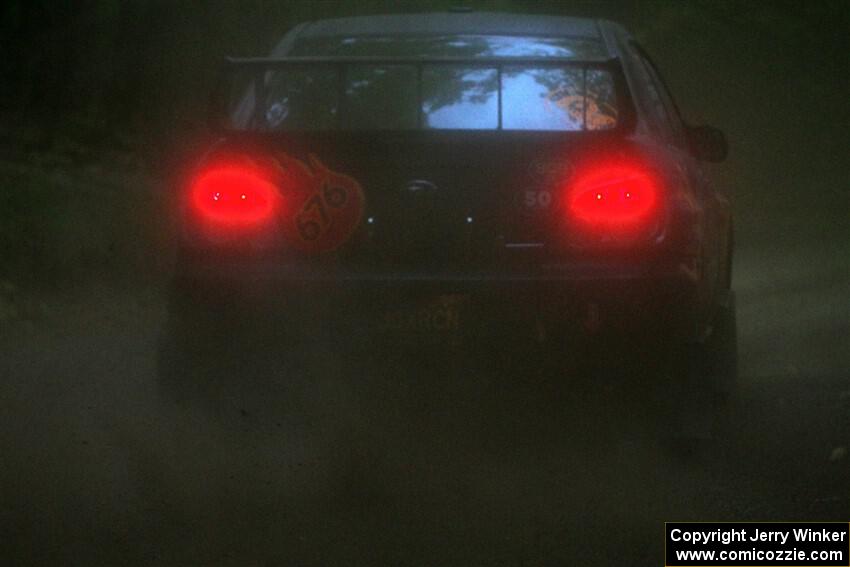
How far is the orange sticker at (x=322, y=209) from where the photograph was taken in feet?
20.1

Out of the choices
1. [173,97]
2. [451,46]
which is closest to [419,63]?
[451,46]

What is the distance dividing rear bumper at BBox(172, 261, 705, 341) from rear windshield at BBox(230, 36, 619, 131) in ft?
1.82

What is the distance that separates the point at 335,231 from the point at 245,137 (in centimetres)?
41

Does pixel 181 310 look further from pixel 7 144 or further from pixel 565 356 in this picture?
pixel 7 144

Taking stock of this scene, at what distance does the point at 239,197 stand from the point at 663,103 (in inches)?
86.5

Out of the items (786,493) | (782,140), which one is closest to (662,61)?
(782,140)

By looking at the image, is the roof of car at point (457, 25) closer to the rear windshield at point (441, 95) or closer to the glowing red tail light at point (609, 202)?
the rear windshield at point (441, 95)

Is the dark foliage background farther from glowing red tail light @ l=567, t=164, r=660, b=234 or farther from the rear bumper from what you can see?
glowing red tail light @ l=567, t=164, r=660, b=234

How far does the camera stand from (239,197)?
618 cm

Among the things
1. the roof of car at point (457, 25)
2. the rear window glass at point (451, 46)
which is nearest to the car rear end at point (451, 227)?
the rear window glass at point (451, 46)

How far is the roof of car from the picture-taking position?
25.2ft

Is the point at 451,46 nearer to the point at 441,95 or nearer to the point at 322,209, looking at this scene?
the point at 441,95
